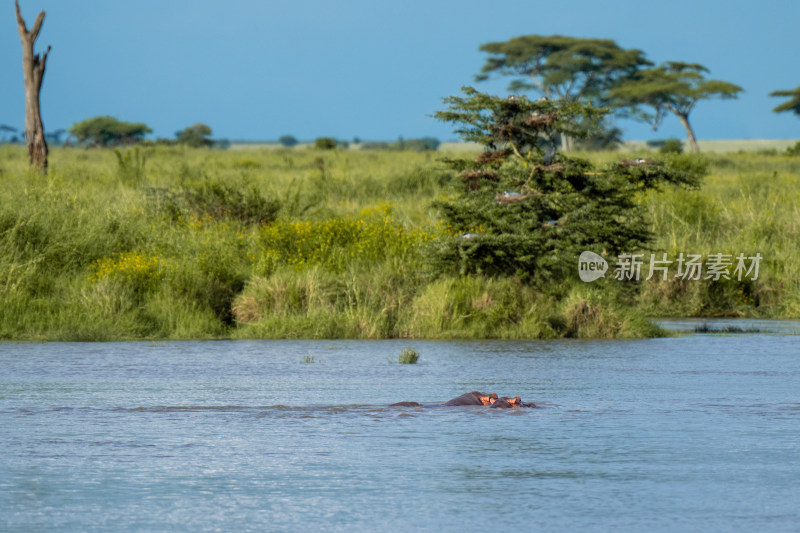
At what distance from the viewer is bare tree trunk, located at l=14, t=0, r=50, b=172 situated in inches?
1112

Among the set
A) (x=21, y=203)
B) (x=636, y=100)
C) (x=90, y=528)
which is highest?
(x=636, y=100)

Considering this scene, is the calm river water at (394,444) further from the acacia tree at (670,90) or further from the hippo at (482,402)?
the acacia tree at (670,90)

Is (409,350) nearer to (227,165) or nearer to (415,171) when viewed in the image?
(415,171)

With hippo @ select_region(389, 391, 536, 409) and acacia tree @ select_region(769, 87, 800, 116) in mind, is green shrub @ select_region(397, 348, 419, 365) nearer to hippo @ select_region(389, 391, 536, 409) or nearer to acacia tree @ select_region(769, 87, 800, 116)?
hippo @ select_region(389, 391, 536, 409)

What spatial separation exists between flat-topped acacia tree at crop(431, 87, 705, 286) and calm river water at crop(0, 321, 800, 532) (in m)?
3.24

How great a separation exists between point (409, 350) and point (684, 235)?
10.9 meters

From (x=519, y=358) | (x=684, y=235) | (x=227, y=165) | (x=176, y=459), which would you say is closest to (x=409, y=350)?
(x=519, y=358)

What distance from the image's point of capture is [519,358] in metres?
13.2

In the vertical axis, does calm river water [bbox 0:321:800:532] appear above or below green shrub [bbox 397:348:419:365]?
below

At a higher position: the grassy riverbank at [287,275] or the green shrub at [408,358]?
the grassy riverbank at [287,275]

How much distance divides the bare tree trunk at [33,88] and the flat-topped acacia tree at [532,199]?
1413cm
